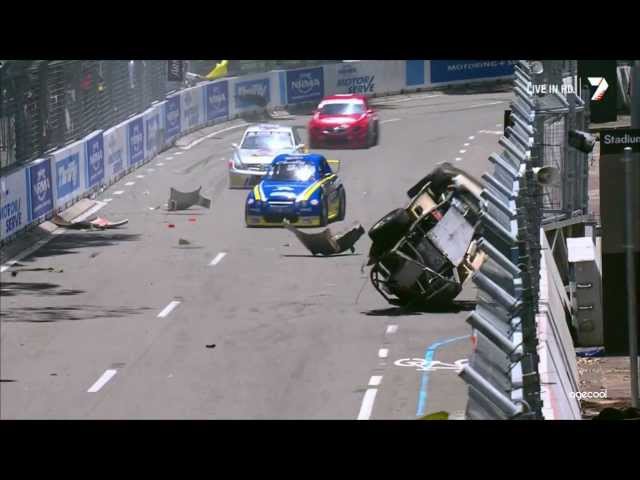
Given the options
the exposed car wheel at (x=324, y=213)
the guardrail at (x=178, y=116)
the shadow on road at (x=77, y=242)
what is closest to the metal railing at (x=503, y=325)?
the shadow on road at (x=77, y=242)

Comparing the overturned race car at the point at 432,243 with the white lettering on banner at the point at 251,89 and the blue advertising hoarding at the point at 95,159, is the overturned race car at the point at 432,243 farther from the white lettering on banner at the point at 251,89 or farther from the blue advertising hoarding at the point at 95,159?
the white lettering on banner at the point at 251,89

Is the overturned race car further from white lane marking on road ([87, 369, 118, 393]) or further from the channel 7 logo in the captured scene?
the channel 7 logo

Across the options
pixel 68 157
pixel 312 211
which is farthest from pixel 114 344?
pixel 68 157

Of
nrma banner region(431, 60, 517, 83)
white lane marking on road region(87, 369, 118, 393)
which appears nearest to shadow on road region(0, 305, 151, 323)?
white lane marking on road region(87, 369, 118, 393)

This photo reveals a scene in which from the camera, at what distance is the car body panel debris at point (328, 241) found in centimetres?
2920

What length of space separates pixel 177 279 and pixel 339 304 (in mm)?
4104

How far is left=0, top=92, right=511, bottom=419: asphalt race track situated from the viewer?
1858 centimetres

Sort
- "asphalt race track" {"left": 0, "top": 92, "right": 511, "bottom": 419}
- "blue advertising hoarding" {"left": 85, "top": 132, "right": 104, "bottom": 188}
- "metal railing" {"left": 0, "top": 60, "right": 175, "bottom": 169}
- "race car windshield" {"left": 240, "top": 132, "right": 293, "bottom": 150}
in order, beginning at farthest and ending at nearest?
"race car windshield" {"left": 240, "top": 132, "right": 293, "bottom": 150} → "blue advertising hoarding" {"left": 85, "top": 132, "right": 104, "bottom": 188} → "metal railing" {"left": 0, "top": 60, "right": 175, "bottom": 169} → "asphalt race track" {"left": 0, "top": 92, "right": 511, "bottom": 419}

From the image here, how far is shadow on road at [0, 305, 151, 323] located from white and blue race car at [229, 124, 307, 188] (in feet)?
39.8

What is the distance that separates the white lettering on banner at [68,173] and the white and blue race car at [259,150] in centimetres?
480

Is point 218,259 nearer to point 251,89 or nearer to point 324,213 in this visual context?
point 324,213

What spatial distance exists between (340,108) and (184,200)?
7.05 meters

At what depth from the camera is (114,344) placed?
22219 mm
